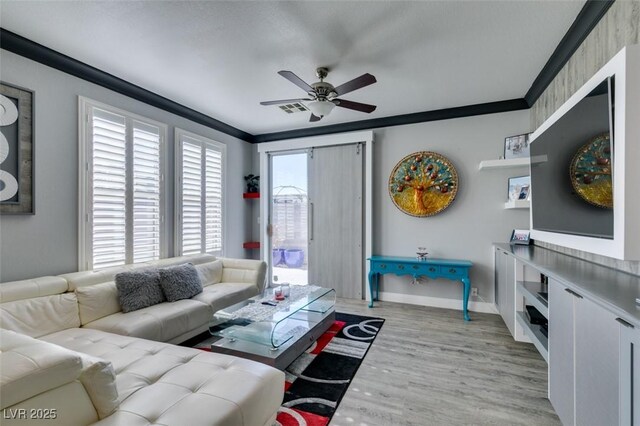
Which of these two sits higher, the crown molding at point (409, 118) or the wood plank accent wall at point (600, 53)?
the crown molding at point (409, 118)

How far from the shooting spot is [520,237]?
3367 millimetres

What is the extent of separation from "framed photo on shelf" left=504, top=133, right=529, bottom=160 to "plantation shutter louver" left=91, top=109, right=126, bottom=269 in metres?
4.50

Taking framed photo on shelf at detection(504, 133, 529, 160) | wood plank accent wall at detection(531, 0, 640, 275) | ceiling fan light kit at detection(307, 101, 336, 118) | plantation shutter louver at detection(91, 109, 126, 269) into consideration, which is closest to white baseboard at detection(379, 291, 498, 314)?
wood plank accent wall at detection(531, 0, 640, 275)

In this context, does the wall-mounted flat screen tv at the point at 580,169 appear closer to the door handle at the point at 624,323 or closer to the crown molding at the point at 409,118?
the door handle at the point at 624,323

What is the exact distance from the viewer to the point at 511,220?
358 centimetres

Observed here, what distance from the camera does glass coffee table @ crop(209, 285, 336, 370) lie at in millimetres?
2188

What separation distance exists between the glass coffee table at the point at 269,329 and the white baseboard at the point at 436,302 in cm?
145

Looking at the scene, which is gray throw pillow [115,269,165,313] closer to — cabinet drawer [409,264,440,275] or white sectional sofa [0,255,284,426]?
white sectional sofa [0,255,284,426]

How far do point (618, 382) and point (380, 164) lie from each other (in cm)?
351

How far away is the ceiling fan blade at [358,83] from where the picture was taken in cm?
217

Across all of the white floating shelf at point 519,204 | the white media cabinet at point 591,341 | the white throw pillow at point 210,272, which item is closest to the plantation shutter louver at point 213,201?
the white throw pillow at point 210,272

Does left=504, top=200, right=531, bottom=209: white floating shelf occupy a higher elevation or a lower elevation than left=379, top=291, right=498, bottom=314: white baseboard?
higher

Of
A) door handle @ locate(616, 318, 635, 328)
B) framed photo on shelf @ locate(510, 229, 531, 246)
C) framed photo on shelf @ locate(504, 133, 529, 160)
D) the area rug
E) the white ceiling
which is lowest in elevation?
the area rug

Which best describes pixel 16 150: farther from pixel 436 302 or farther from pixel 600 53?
pixel 436 302
